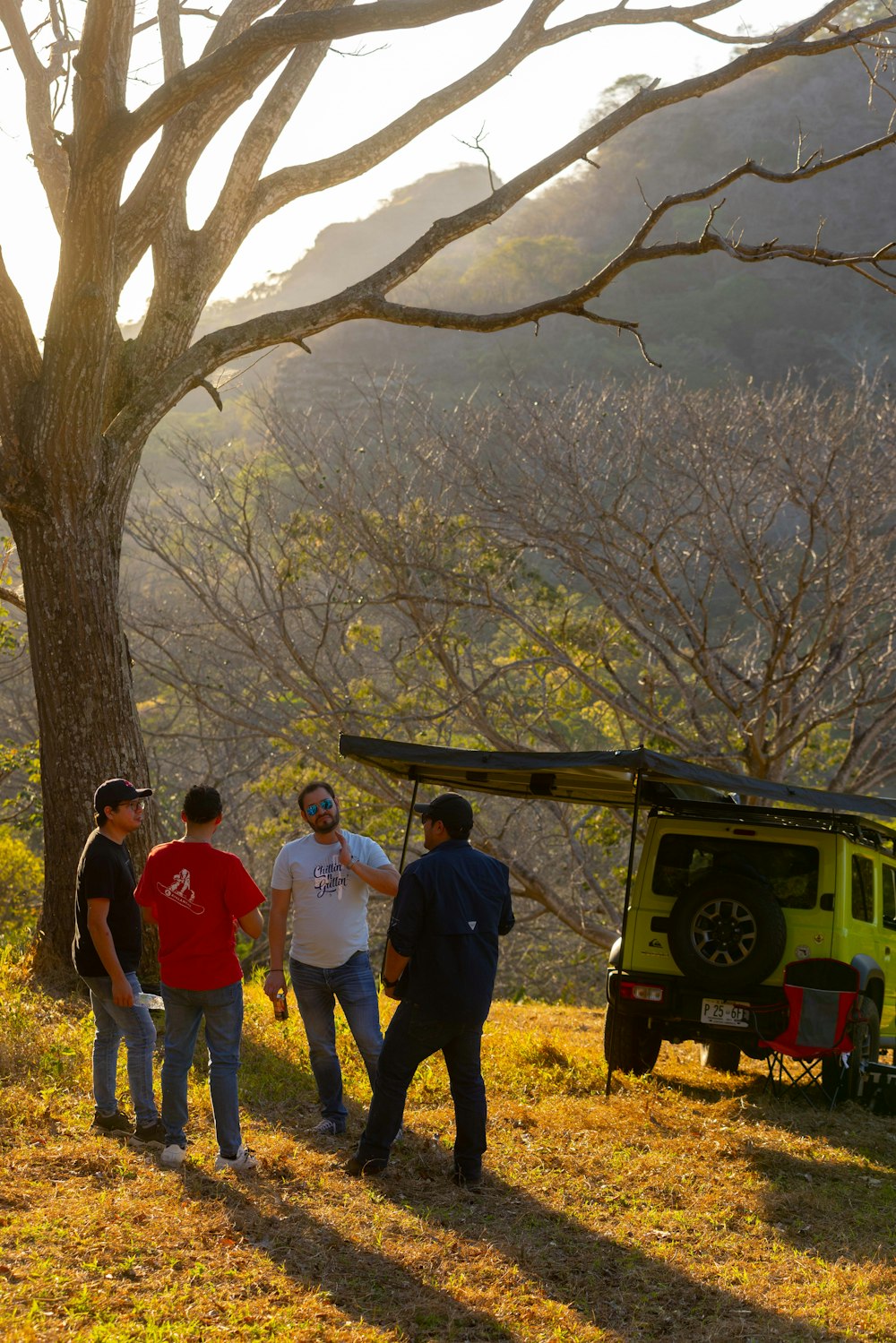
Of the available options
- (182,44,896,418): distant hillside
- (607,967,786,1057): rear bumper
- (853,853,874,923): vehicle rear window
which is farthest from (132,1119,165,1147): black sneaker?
(182,44,896,418): distant hillside

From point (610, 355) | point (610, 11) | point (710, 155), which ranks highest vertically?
point (710, 155)

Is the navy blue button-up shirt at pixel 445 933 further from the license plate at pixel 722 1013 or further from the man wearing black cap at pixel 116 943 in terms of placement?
the license plate at pixel 722 1013

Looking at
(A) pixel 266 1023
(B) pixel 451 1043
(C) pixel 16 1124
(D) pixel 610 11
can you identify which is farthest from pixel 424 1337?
(D) pixel 610 11

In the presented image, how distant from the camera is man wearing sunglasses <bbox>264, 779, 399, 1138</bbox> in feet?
20.2

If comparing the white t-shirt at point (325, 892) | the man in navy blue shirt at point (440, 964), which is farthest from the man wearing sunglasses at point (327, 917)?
the man in navy blue shirt at point (440, 964)

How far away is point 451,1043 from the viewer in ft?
18.4

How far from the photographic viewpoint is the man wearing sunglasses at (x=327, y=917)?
243 inches

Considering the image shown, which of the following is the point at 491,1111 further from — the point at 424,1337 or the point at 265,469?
the point at 265,469

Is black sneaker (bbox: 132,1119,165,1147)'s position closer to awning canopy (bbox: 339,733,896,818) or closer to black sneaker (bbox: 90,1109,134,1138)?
black sneaker (bbox: 90,1109,134,1138)

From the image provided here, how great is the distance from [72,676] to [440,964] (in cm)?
455

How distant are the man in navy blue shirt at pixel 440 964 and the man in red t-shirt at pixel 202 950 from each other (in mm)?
614

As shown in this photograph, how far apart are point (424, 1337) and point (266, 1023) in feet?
17.3

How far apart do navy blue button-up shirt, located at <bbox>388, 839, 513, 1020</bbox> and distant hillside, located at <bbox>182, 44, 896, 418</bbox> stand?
32173mm

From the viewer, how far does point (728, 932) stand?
26.6 feet
